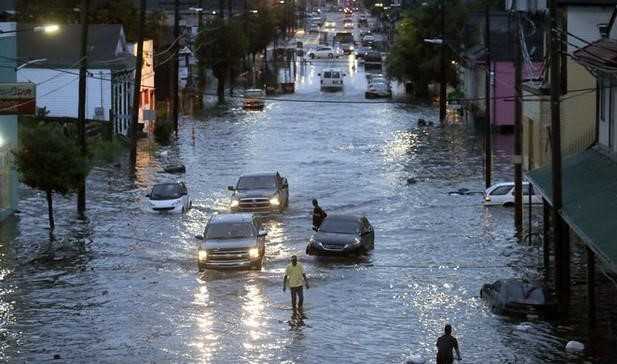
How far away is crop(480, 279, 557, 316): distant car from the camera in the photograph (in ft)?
97.4

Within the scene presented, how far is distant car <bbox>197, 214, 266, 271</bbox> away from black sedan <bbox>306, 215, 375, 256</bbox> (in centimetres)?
199

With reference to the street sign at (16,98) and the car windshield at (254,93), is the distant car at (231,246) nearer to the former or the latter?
the street sign at (16,98)

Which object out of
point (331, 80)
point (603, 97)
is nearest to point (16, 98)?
point (603, 97)

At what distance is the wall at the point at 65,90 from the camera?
245 ft

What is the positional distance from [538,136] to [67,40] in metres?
31.8

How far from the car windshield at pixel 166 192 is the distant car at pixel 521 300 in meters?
20.5

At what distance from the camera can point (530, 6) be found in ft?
207

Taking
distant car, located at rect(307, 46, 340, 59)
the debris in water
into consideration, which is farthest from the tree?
distant car, located at rect(307, 46, 340, 59)

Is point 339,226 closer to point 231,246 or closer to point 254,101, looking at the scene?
point 231,246

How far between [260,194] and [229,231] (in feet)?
36.5

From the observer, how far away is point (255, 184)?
49.4 meters

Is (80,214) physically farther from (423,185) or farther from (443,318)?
(443,318)

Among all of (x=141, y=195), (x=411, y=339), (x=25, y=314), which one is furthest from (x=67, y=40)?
(x=411, y=339)

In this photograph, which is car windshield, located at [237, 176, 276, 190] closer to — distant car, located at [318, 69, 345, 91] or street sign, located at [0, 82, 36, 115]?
street sign, located at [0, 82, 36, 115]
